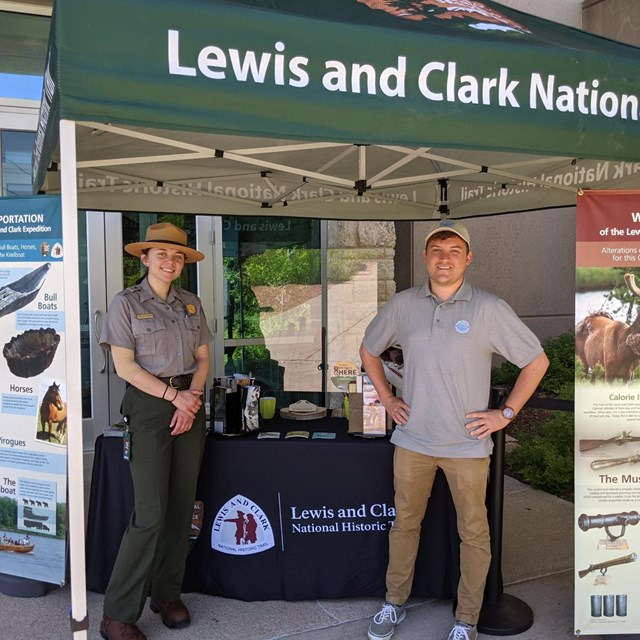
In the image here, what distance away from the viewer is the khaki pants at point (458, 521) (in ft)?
9.29

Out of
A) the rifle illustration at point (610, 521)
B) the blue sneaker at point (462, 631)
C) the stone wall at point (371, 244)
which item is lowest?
the blue sneaker at point (462, 631)

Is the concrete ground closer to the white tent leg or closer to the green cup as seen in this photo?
the white tent leg

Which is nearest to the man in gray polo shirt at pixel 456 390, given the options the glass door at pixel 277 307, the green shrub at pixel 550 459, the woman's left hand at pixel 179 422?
the woman's left hand at pixel 179 422

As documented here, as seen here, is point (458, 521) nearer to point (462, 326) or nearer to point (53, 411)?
point (462, 326)

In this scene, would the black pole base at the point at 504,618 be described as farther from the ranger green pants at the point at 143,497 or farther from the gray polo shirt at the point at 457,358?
the ranger green pants at the point at 143,497

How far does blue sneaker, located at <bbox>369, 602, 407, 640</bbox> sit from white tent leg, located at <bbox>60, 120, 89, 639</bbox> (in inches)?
52.3

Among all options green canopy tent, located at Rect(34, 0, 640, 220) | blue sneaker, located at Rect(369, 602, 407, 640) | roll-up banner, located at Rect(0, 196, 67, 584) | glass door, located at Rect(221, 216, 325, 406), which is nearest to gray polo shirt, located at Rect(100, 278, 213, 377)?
roll-up banner, located at Rect(0, 196, 67, 584)

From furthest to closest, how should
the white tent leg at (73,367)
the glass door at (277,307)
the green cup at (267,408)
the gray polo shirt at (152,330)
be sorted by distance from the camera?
the glass door at (277,307), the green cup at (267,408), the gray polo shirt at (152,330), the white tent leg at (73,367)

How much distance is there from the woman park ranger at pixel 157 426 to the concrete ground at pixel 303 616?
0.65 ft

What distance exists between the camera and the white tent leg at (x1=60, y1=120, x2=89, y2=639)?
2174 mm

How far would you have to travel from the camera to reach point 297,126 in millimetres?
2104

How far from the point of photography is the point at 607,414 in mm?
2859

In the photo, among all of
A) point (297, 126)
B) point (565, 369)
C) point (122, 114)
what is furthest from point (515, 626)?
point (565, 369)

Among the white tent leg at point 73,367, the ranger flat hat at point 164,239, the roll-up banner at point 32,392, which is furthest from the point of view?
the roll-up banner at point 32,392
